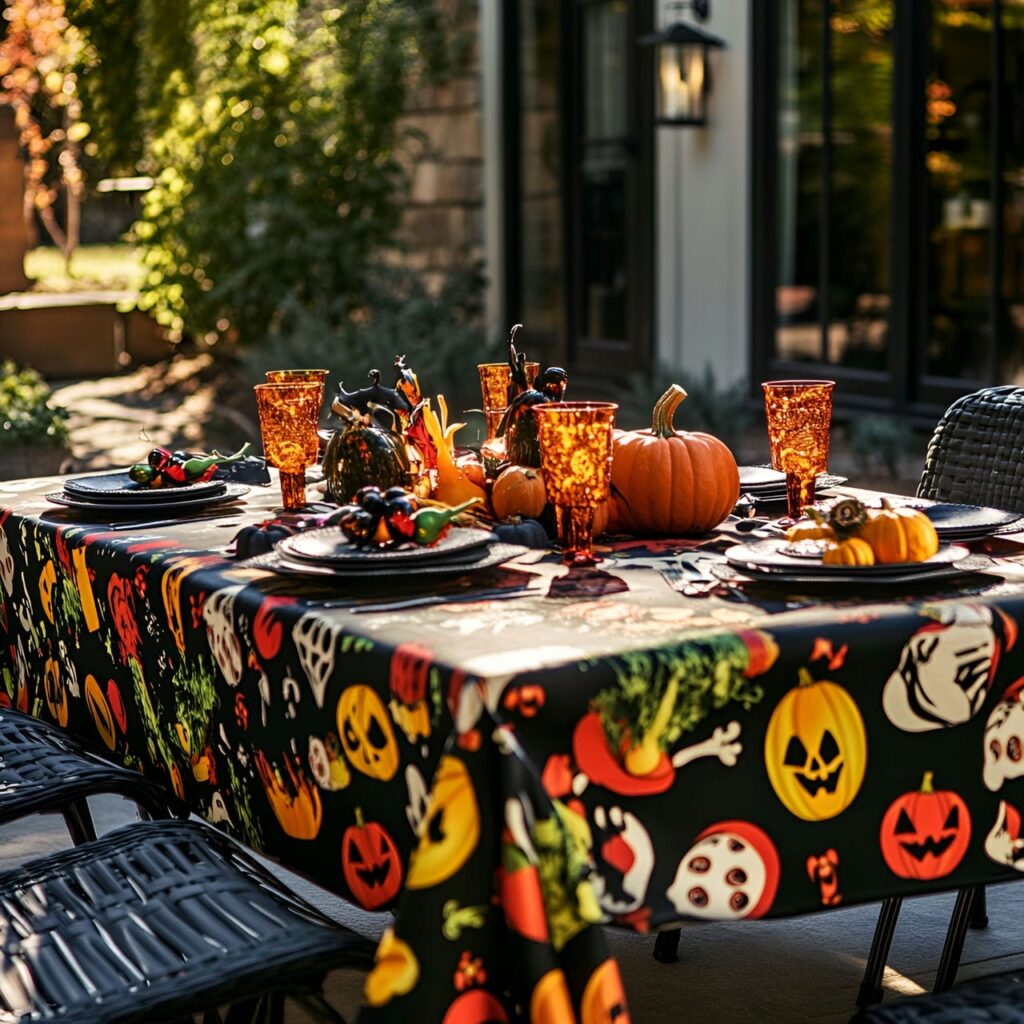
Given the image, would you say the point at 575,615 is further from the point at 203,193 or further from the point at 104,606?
the point at 203,193

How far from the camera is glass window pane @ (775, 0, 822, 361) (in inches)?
290

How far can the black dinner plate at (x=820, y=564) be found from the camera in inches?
77.6

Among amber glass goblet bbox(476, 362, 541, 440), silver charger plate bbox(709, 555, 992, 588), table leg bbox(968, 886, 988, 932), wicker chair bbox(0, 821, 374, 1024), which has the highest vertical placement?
amber glass goblet bbox(476, 362, 541, 440)

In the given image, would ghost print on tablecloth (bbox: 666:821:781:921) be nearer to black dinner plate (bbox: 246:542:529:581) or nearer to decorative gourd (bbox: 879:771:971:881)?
decorative gourd (bbox: 879:771:971:881)

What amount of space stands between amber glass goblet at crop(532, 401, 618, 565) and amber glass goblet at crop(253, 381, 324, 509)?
0.59 meters

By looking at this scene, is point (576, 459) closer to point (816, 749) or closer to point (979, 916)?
point (816, 749)

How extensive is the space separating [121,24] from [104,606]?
29.7 ft

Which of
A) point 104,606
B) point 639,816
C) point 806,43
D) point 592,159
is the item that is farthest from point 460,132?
point 639,816

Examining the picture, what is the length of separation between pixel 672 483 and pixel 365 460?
442 mm

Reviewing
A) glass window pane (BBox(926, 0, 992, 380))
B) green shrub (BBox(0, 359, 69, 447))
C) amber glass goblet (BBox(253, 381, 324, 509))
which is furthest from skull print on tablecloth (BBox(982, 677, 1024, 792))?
green shrub (BBox(0, 359, 69, 447))

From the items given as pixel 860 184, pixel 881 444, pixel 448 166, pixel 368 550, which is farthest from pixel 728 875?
pixel 448 166

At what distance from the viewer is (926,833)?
190 cm

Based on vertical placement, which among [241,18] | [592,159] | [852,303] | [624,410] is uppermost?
[241,18]

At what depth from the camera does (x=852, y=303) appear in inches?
287
